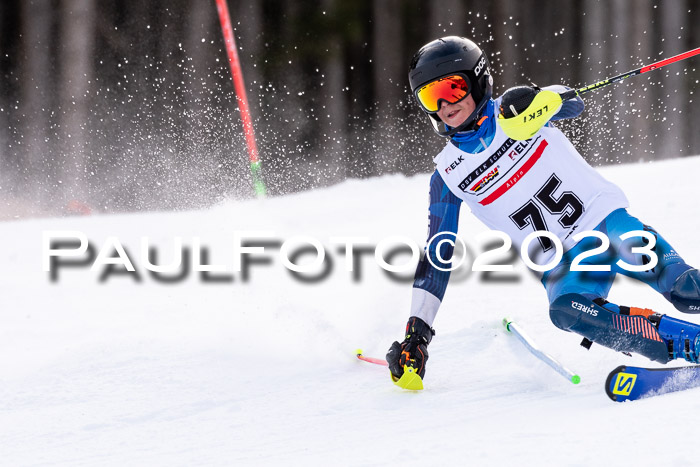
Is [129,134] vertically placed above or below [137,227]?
above

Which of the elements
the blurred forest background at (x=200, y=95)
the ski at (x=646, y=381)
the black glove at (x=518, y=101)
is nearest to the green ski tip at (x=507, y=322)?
the black glove at (x=518, y=101)

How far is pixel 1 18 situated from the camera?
8.63 meters

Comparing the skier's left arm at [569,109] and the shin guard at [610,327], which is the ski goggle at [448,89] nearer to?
the skier's left arm at [569,109]

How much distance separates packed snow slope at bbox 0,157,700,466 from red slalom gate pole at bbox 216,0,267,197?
3.26 meters

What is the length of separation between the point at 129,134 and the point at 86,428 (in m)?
7.00

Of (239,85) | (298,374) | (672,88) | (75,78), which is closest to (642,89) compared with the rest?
(672,88)

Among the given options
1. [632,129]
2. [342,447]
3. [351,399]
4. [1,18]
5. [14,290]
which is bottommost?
[14,290]

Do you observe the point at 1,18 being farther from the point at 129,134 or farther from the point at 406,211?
the point at 406,211

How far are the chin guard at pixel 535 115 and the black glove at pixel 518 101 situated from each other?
10 mm

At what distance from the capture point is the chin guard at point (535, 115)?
7.85 feet

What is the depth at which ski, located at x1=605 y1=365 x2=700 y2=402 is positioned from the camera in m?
1.90

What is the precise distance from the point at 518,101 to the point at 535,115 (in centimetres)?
7

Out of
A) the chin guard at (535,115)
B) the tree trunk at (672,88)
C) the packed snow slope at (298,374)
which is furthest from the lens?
the tree trunk at (672,88)

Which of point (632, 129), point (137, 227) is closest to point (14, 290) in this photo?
point (137, 227)
